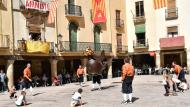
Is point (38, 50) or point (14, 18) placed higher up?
point (14, 18)

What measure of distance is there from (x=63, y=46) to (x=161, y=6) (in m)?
10.7

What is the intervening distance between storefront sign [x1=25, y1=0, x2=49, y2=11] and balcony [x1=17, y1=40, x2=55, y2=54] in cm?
288

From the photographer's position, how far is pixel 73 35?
4109 centimetres

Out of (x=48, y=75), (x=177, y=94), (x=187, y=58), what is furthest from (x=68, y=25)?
(x=177, y=94)

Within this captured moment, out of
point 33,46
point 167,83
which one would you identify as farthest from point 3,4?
point 167,83

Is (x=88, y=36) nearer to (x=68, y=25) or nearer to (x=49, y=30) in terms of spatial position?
(x=68, y=25)

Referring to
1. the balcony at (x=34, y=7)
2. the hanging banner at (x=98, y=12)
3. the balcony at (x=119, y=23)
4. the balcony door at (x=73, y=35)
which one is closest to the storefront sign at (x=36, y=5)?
the balcony at (x=34, y=7)

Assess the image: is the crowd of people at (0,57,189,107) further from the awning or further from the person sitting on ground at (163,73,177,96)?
the awning

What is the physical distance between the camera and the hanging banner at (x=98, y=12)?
42.7m

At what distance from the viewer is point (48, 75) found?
38.8m

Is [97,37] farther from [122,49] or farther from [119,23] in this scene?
[122,49]

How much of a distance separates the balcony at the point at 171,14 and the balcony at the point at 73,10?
980 centimetres

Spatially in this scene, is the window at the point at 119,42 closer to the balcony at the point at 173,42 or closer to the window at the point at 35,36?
the balcony at the point at 173,42

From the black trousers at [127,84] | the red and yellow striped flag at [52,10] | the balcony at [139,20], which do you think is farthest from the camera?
the balcony at [139,20]
